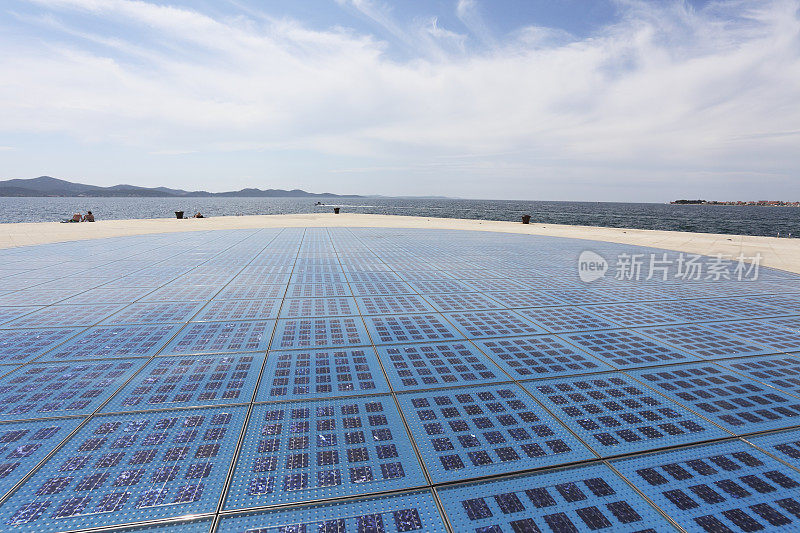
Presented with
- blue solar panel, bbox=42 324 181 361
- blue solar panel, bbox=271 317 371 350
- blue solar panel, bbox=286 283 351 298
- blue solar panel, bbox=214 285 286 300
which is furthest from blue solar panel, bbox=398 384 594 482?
blue solar panel, bbox=214 285 286 300

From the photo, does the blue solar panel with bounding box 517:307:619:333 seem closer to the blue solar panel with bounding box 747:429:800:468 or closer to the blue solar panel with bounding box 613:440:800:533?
the blue solar panel with bounding box 747:429:800:468

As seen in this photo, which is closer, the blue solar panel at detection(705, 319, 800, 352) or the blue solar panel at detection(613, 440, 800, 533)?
the blue solar panel at detection(613, 440, 800, 533)

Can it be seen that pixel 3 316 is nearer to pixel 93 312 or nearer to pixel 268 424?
pixel 93 312

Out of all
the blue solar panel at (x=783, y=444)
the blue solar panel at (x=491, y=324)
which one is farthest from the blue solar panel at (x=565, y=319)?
the blue solar panel at (x=783, y=444)

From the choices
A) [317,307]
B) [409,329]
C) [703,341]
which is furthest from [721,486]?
[317,307]

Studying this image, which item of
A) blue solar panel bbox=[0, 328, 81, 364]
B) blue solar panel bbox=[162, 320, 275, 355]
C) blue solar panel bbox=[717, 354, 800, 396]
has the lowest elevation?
blue solar panel bbox=[0, 328, 81, 364]

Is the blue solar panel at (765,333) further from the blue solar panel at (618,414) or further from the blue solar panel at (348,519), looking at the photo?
the blue solar panel at (348,519)

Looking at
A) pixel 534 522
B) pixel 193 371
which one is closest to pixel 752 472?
pixel 534 522

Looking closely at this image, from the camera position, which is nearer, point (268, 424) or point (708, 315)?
point (268, 424)
